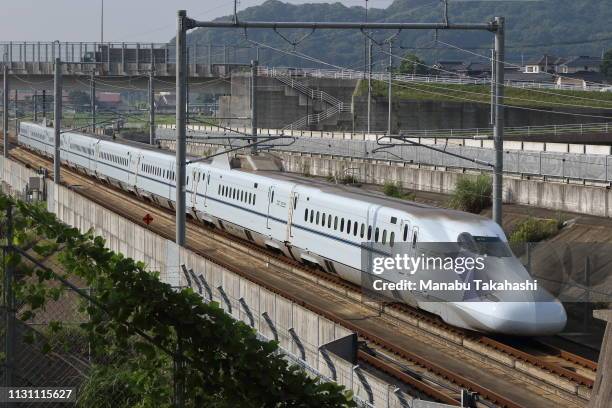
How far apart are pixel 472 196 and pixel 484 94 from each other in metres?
41.8

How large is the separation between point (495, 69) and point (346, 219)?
5.07m

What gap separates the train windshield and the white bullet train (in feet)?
0.07

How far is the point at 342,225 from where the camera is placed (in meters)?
28.1

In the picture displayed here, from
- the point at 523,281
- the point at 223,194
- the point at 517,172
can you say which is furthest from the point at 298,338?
the point at 517,172

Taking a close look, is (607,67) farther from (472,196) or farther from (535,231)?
(535,231)

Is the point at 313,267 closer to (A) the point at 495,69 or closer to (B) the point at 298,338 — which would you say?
(A) the point at 495,69

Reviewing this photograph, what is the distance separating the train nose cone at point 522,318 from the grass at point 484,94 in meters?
56.3

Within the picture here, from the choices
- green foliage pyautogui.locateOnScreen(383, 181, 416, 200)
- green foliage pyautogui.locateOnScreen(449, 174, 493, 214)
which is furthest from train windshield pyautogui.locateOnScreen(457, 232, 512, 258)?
green foliage pyautogui.locateOnScreen(383, 181, 416, 200)

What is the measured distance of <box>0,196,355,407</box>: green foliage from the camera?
9.73 m

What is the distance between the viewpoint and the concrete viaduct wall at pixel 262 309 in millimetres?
15977

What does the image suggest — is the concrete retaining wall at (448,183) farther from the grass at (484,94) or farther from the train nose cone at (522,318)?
the grass at (484,94)

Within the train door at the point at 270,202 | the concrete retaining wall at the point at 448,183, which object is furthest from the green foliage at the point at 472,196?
the train door at the point at 270,202

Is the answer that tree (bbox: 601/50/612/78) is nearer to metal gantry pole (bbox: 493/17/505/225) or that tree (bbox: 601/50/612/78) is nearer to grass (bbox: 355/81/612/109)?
grass (bbox: 355/81/612/109)

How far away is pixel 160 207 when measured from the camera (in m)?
50.8
